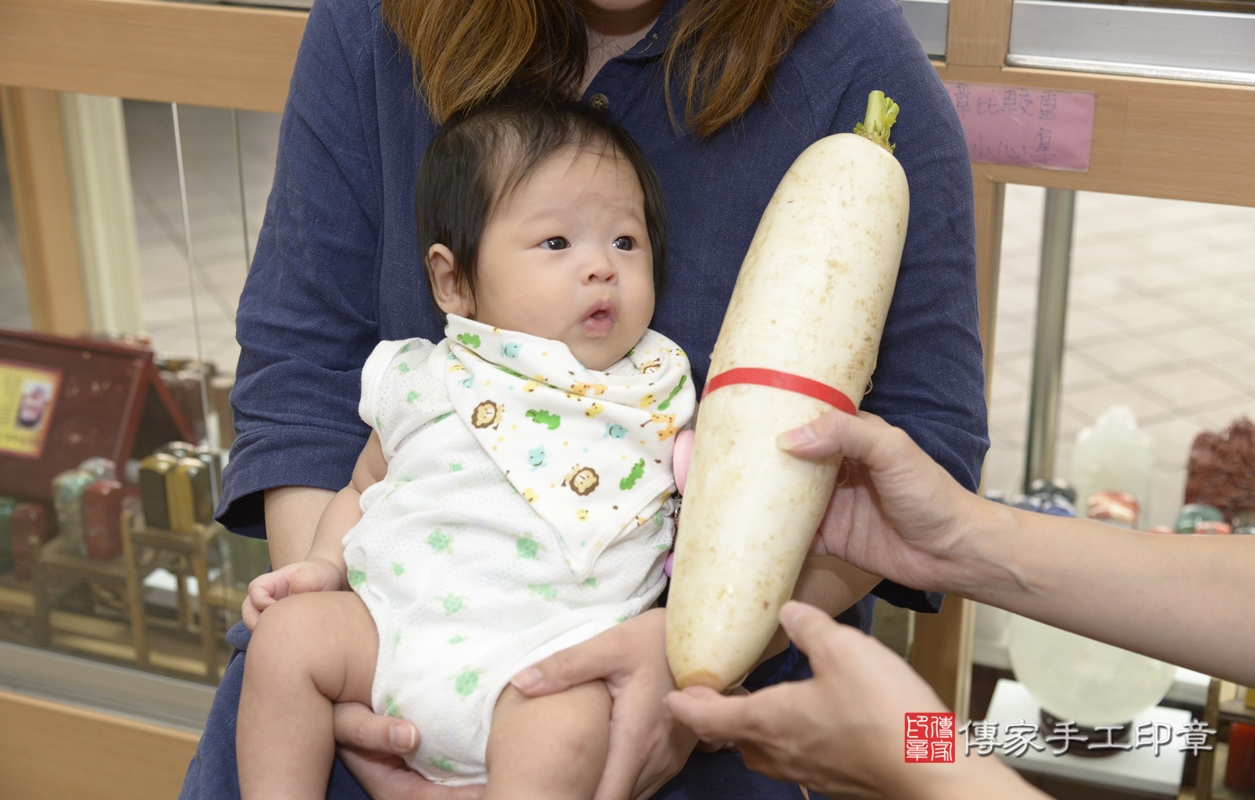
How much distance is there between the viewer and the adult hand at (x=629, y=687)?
0.94 m

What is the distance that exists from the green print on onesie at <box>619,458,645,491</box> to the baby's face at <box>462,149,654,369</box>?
0.37 feet

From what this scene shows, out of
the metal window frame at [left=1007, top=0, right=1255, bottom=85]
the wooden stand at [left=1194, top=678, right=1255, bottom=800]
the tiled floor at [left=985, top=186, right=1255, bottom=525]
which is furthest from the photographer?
the tiled floor at [left=985, top=186, right=1255, bottom=525]

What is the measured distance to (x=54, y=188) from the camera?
93.0 inches

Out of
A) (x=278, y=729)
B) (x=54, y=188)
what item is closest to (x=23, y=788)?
(x=54, y=188)

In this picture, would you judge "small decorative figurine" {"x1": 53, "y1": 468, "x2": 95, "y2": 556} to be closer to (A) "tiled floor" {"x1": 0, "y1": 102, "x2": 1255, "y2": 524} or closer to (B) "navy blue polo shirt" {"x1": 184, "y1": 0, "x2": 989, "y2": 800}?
(A) "tiled floor" {"x1": 0, "y1": 102, "x2": 1255, "y2": 524}

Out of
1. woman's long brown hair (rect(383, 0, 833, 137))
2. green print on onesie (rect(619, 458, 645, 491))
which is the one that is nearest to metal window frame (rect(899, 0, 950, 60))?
woman's long brown hair (rect(383, 0, 833, 137))

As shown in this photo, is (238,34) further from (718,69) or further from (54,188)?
(54,188)

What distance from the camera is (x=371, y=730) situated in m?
0.97

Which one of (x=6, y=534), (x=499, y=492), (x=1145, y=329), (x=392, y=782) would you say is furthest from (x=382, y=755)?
(x=1145, y=329)

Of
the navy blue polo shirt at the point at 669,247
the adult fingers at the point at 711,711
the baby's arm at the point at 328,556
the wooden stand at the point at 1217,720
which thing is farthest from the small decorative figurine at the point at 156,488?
the wooden stand at the point at 1217,720

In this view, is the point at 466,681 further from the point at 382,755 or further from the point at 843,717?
the point at 843,717

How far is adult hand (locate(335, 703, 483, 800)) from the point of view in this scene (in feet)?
→ 3.16

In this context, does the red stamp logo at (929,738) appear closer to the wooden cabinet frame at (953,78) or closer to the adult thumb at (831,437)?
the adult thumb at (831,437)

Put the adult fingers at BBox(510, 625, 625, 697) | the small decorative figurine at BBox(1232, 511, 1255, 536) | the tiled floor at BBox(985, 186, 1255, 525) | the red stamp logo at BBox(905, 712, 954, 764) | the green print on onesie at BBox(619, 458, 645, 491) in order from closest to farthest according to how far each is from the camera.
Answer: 1. the red stamp logo at BBox(905, 712, 954, 764)
2. the adult fingers at BBox(510, 625, 625, 697)
3. the green print on onesie at BBox(619, 458, 645, 491)
4. the small decorative figurine at BBox(1232, 511, 1255, 536)
5. the tiled floor at BBox(985, 186, 1255, 525)
